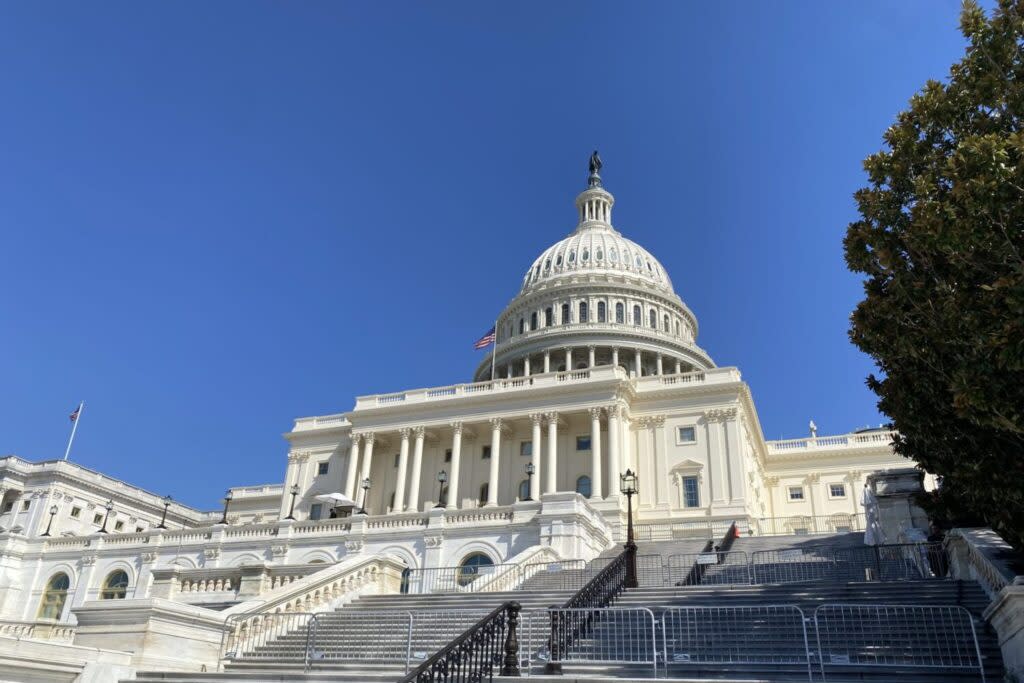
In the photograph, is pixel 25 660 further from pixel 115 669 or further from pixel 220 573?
pixel 220 573

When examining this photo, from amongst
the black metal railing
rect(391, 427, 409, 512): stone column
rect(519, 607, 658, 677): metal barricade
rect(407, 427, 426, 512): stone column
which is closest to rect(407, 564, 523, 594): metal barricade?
rect(519, 607, 658, 677): metal barricade

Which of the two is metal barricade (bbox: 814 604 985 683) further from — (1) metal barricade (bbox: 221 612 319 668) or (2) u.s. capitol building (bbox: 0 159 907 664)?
(2) u.s. capitol building (bbox: 0 159 907 664)

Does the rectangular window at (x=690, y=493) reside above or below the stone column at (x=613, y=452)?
below

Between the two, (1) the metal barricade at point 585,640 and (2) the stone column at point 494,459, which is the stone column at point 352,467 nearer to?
(2) the stone column at point 494,459

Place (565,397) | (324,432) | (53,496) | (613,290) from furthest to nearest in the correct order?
(613,290)
(53,496)
(324,432)
(565,397)

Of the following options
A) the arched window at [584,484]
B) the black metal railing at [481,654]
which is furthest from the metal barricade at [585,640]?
the arched window at [584,484]

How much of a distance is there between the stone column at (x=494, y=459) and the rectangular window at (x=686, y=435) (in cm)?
1282

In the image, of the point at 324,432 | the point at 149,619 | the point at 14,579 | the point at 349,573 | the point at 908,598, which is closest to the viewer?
the point at 149,619

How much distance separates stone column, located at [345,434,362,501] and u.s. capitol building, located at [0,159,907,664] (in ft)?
0.35

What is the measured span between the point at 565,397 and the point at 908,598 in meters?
40.3

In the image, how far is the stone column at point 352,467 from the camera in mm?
59281

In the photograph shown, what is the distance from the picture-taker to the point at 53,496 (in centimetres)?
7625

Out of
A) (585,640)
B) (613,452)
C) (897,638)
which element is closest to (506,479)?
(613,452)

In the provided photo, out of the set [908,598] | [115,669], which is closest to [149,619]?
[115,669]
